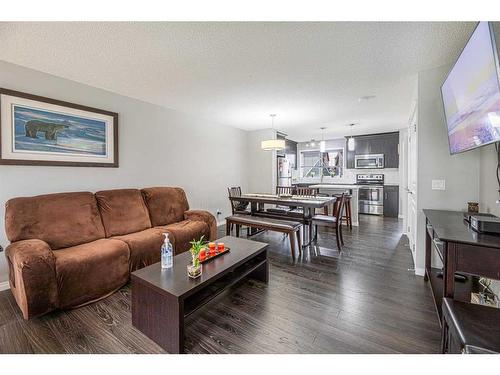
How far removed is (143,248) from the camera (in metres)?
2.41

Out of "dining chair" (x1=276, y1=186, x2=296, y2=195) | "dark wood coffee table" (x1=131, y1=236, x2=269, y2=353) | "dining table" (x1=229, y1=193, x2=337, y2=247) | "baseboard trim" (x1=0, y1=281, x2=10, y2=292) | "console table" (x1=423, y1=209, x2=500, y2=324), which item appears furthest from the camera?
"dining chair" (x1=276, y1=186, x2=296, y2=195)

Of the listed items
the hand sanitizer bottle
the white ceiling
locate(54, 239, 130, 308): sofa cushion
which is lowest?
locate(54, 239, 130, 308): sofa cushion

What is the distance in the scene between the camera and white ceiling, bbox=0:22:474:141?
1.73m

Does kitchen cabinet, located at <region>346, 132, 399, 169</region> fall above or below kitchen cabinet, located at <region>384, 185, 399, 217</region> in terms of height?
above

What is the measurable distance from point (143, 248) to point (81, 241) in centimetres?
65

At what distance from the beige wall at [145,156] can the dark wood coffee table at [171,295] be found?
1.84 meters

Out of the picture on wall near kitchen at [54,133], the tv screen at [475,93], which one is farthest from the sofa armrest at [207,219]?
the tv screen at [475,93]

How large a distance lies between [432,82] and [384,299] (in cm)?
230

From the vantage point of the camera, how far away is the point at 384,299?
6.46 ft

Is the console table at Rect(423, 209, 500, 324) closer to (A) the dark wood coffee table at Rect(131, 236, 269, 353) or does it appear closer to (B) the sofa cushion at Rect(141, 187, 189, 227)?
(A) the dark wood coffee table at Rect(131, 236, 269, 353)

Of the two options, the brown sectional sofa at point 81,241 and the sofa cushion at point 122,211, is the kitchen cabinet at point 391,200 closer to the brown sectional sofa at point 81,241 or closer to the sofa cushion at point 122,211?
the brown sectional sofa at point 81,241

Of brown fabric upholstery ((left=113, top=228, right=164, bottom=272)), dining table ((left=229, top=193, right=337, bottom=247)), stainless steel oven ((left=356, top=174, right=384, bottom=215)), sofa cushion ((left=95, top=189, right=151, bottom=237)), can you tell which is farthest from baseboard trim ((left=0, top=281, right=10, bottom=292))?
stainless steel oven ((left=356, top=174, right=384, bottom=215))

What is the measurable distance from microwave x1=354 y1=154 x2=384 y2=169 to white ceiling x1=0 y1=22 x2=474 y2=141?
9.14 ft

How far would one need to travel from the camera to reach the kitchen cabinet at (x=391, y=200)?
5.71m
